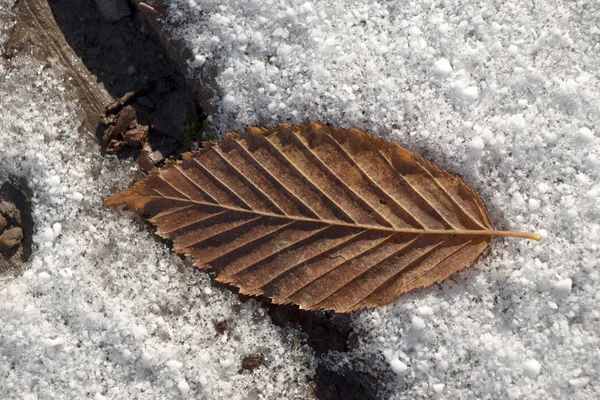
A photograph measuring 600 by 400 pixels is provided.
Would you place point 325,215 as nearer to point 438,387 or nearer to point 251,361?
point 251,361

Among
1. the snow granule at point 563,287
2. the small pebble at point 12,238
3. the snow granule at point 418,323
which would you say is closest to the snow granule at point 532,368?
the snow granule at point 563,287

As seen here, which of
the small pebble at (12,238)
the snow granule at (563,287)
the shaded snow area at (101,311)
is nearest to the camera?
the snow granule at (563,287)

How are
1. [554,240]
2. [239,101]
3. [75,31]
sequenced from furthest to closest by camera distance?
[75,31] → [239,101] → [554,240]

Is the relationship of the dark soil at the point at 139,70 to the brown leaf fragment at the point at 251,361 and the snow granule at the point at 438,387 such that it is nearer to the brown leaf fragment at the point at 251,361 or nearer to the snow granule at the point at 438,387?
the brown leaf fragment at the point at 251,361

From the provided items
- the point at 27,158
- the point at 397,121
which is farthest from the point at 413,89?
the point at 27,158

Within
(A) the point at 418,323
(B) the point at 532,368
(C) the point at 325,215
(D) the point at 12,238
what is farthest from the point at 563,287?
(D) the point at 12,238

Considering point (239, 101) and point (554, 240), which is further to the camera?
point (239, 101)

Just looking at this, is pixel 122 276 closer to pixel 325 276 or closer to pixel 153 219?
pixel 153 219
